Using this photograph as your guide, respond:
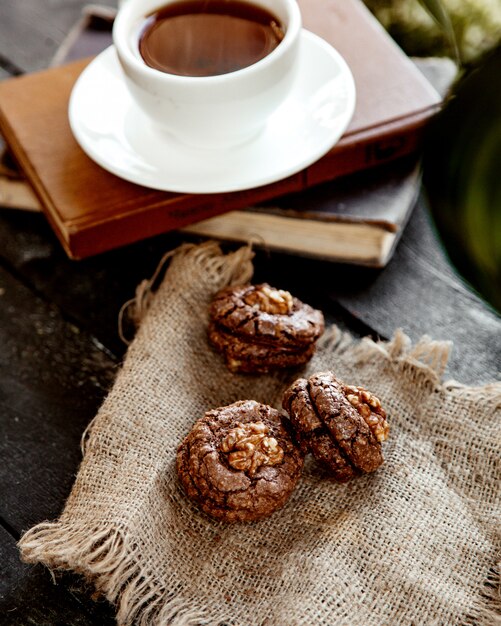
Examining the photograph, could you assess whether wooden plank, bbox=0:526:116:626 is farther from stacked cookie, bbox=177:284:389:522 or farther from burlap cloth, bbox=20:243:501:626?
stacked cookie, bbox=177:284:389:522

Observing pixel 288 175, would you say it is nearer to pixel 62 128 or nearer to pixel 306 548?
pixel 62 128

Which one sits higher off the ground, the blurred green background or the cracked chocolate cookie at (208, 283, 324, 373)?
the blurred green background

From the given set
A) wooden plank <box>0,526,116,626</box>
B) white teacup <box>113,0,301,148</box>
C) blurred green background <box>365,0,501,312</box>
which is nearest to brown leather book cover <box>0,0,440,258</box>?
white teacup <box>113,0,301,148</box>

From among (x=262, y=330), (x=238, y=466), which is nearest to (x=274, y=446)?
(x=238, y=466)

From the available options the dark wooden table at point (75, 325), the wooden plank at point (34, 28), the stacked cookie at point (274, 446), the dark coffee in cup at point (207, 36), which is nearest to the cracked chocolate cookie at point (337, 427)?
the stacked cookie at point (274, 446)

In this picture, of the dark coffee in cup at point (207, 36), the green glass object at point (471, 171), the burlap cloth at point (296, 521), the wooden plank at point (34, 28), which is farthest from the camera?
the wooden plank at point (34, 28)

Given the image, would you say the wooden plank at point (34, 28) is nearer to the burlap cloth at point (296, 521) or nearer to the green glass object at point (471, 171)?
the burlap cloth at point (296, 521)
